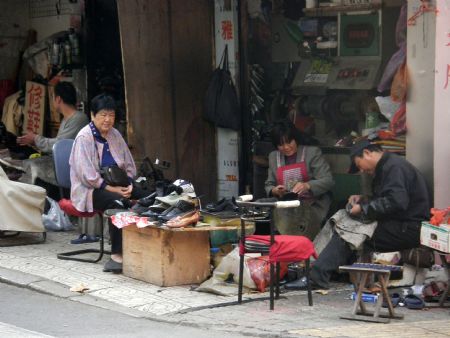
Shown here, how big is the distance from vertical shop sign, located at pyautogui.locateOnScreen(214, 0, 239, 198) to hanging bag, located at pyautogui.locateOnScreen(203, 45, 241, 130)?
144 mm

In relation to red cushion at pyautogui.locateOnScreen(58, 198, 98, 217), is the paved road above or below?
below

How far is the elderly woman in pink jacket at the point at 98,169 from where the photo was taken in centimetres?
1045

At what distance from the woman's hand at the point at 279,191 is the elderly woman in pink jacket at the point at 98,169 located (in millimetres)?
1350

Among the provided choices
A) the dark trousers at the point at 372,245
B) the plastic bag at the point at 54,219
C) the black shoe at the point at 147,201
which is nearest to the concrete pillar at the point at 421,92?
the dark trousers at the point at 372,245

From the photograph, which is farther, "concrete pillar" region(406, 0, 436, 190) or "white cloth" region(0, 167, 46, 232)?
"white cloth" region(0, 167, 46, 232)

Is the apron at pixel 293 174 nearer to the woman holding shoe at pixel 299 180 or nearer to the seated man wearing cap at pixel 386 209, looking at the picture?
the woman holding shoe at pixel 299 180

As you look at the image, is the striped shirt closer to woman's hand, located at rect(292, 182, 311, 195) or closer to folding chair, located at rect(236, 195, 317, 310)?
woman's hand, located at rect(292, 182, 311, 195)

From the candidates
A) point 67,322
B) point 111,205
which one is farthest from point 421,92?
point 67,322

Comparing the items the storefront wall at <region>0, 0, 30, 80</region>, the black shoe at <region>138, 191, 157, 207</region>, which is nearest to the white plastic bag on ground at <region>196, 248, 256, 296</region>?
the black shoe at <region>138, 191, 157, 207</region>

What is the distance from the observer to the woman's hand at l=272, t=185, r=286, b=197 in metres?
10.6

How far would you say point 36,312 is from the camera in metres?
8.84

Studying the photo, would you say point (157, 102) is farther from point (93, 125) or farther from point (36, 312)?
point (36, 312)

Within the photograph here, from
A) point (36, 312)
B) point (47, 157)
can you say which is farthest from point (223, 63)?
point (36, 312)

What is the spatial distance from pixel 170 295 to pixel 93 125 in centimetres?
227
